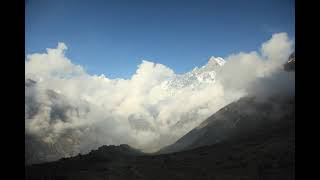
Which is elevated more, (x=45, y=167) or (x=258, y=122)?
(x=258, y=122)

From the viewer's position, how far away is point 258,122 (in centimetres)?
18012

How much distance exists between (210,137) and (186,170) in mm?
105434
